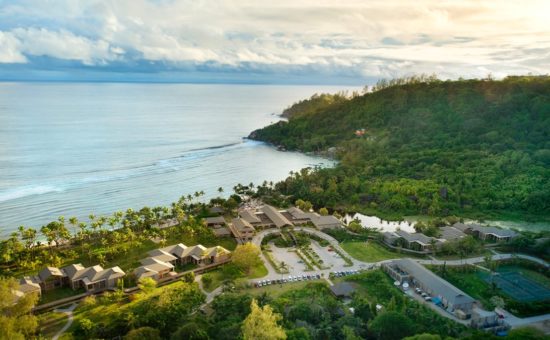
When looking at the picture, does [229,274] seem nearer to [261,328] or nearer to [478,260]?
[261,328]

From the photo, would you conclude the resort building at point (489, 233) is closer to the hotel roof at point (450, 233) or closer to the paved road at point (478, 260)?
the hotel roof at point (450, 233)

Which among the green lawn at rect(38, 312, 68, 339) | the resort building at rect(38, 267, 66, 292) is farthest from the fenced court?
the resort building at rect(38, 267, 66, 292)

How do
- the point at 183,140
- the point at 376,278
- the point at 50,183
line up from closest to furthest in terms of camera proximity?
the point at 376,278 < the point at 50,183 < the point at 183,140

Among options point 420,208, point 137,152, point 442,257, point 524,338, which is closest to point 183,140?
point 137,152

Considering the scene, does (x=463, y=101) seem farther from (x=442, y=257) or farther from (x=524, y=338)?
(x=524, y=338)

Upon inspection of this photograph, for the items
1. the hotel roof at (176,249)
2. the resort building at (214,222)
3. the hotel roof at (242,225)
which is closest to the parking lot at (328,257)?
the hotel roof at (242,225)

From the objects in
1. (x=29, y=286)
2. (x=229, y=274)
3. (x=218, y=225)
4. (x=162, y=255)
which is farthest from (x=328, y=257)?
(x=29, y=286)
